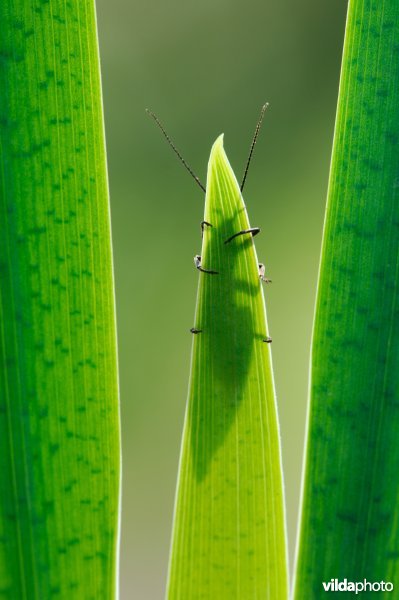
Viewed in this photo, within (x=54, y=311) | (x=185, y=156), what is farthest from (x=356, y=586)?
(x=185, y=156)

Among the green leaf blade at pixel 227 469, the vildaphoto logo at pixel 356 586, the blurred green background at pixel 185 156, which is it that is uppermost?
the blurred green background at pixel 185 156

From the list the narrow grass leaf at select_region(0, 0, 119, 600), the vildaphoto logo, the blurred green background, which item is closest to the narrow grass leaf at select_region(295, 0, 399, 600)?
the vildaphoto logo

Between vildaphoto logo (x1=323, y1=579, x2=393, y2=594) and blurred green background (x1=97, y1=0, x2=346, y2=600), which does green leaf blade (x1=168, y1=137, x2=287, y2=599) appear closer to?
vildaphoto logo (x1=323, y1=579, x2=393, y2=594)

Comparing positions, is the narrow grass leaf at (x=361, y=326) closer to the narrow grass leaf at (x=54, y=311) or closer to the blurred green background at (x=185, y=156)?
the narrow grass leaf at (x=54, y=311)

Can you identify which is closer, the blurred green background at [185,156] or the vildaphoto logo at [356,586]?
the vildaphoto logo at [356,586]

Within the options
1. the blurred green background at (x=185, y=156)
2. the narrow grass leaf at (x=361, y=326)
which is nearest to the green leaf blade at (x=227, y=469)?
the narrow grass leaf at (x=361, y=326)

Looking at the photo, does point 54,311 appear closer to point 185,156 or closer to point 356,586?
point 356,586
